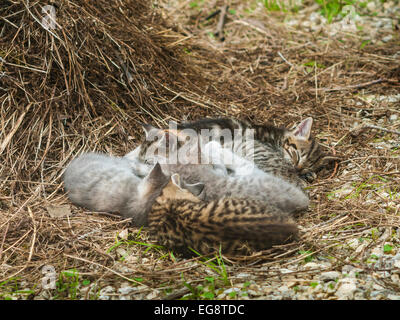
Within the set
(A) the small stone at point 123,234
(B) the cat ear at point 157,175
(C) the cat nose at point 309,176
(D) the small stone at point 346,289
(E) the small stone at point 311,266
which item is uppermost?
(B) the cat ear at point 157,175

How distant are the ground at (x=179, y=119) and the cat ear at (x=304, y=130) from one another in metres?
0.33

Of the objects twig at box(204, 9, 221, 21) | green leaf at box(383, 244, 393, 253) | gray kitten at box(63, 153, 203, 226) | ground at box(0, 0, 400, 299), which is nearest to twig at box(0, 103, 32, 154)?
ground at box(0, 0, 400, 299)

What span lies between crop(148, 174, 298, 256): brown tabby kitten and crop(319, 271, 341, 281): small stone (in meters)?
0.37

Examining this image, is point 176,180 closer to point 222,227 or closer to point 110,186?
point 222,227

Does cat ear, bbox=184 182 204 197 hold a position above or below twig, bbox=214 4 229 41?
below

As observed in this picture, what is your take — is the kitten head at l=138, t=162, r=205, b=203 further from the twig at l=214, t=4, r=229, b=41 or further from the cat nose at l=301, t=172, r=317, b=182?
the twig at l=214, t=4, r=229, b=41

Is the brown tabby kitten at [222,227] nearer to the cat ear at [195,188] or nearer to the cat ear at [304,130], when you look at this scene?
the cat ear at [195,188]

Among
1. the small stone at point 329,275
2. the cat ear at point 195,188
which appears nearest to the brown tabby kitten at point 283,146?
the cat ear at point 195,188

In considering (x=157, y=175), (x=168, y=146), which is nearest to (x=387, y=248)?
(x=157, y=175)

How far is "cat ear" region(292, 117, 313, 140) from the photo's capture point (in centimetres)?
440

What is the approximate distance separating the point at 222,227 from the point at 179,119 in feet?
7.31

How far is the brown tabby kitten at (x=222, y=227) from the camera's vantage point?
2.95 m

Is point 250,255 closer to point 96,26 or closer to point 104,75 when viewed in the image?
point 104,75

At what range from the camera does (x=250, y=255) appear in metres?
3.00
